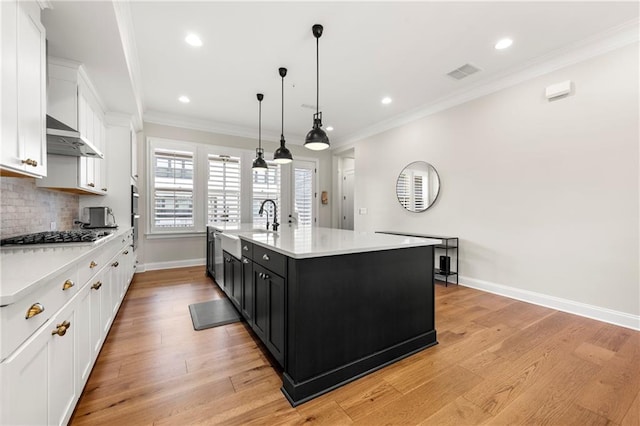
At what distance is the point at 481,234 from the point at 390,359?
264 cm

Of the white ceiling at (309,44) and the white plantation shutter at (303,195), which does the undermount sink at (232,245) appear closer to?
the white ceiling at (309,44)

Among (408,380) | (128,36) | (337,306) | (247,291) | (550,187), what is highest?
(128,36)

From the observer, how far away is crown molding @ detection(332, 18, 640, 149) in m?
2.61

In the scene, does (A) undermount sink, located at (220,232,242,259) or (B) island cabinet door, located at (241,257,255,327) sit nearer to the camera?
(B) island cabinet door, located at (241,257,255,327)

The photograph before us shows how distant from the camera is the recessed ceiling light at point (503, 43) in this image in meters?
2.84

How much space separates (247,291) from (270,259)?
0.74m

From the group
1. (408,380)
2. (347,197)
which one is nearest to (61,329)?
(408,380)

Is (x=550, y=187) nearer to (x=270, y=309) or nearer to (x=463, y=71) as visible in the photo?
(x=463, y=71)

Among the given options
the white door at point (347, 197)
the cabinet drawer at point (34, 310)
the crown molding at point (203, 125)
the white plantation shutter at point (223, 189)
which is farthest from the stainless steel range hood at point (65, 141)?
the white door at point (347, 197)

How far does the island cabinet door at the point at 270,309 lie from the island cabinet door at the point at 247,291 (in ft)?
0.37

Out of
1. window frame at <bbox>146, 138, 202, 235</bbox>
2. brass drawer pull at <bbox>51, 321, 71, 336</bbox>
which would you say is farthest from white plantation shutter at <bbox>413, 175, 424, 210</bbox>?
brass drawer pull at <bbox>51, 321, 71, 336</bbox>

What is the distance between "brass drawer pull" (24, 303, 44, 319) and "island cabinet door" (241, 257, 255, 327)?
1358mm

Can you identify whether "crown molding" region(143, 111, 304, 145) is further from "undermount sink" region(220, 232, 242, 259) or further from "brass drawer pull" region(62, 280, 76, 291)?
"brass drawer pull" region(62, 280, 76, 291)

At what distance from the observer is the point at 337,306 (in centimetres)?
176
